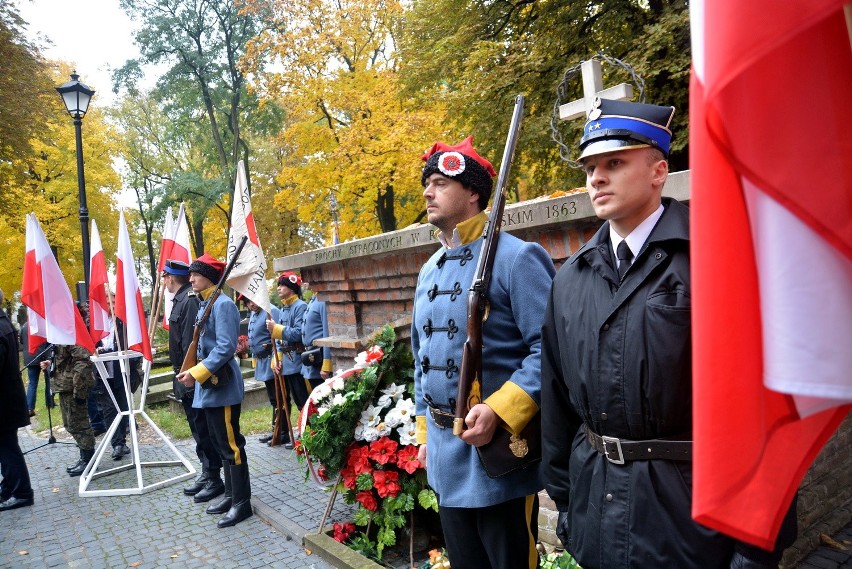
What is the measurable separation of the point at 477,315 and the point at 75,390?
22.3 ft

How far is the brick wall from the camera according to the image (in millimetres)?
3479

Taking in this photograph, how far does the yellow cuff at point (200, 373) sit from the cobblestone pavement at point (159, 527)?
4.35ft

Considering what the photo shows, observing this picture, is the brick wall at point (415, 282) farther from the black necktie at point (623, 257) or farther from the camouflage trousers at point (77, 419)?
the camouflage trousers at point (77, 419)

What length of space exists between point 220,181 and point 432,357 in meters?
21.3

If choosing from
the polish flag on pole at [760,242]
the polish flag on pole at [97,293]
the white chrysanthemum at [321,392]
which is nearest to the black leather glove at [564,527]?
the polish flag on pole at [760,242]

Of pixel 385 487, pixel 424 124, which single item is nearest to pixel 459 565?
pixel 385 487

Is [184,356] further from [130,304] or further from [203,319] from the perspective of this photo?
[130,304]

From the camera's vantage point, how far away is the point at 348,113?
61.1ft

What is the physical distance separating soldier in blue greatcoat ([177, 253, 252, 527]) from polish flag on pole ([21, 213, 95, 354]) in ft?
6.85

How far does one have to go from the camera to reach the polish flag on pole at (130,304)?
6793 millimetres

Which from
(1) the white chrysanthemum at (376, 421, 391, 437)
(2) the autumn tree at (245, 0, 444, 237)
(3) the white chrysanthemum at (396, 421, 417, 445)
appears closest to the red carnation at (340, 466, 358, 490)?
(1) the white chrysanthemum at (376, 421, 391, 437)

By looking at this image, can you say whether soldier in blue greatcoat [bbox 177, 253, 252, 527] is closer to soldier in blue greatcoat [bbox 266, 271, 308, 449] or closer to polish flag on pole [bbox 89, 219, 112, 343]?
soldier in blue greatcoat [bbox 266, 271, 308, 449]

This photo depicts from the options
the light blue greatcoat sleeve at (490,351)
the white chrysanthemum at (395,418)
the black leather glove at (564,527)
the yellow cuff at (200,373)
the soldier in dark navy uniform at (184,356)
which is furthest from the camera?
the soldier in dark navy uniform at (184,356)

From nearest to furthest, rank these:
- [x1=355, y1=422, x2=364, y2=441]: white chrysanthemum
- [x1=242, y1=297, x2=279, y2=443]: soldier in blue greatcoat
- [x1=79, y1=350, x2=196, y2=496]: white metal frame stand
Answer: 1. [x1=355, y1=422, x2=364, y2=441]: white chrysanthemum
2. [x1=79, y1=350, x2=196, y2=496]: white metal frame stand
3. [x1=242, y1=297, x2=279, y2=443]: soldier in blue greatcoat
